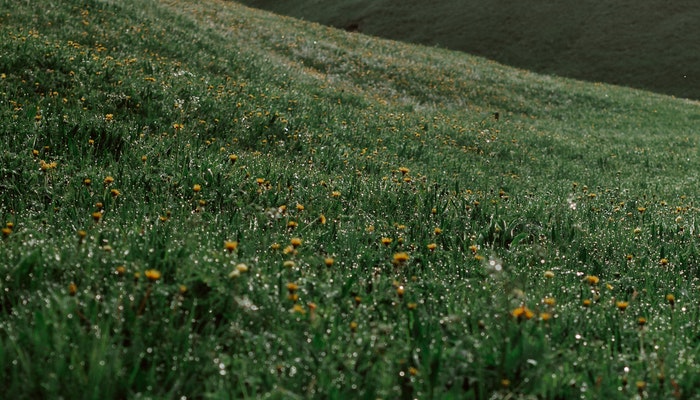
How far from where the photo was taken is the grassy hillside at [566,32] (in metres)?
42.9

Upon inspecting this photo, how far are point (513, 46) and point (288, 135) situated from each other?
147 feet

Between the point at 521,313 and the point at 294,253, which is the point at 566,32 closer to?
the point at 294,253

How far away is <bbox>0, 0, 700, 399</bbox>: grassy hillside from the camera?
2.51 m

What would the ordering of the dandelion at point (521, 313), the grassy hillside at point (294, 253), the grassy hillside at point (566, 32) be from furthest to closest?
the grassy hillside at point (566, 32) → the dandelion at point (521, 313) → the grassy hillside at point (294, 253)

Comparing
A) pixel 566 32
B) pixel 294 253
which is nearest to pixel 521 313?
pixel 294 253

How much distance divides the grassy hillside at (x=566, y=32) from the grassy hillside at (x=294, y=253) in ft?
118

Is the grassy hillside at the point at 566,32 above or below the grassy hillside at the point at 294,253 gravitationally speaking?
above

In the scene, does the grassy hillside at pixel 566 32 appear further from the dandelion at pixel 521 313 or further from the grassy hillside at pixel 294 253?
the dandelion at pixel 521 313

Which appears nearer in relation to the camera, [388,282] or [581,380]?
[581,380]

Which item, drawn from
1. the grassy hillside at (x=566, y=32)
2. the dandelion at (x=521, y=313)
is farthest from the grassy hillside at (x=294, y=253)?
the grassy hillside at (x=566, y=32)

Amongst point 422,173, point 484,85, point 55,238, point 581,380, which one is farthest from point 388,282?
point 484,85

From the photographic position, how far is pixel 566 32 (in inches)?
1943

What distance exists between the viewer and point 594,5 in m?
53.1

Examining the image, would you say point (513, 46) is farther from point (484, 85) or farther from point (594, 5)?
point (484, 85)
